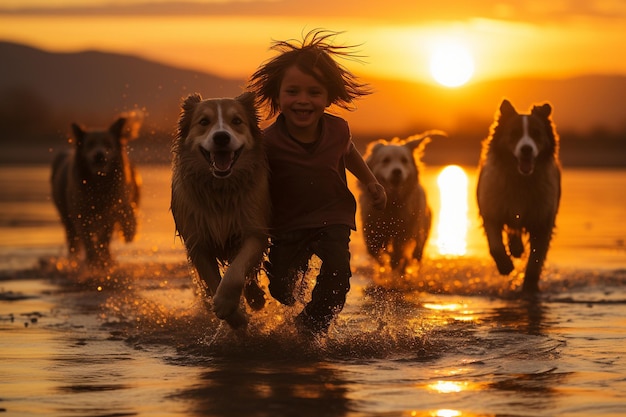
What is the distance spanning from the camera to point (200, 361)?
288 inches

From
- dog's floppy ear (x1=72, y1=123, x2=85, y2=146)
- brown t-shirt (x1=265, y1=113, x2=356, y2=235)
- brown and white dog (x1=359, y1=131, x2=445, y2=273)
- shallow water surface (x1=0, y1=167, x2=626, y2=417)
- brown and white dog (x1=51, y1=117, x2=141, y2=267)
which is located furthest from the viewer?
dog's floppy ear (x1=72, y1=123, x2=85, y2=146)

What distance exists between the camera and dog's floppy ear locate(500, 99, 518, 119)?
36.8 feet

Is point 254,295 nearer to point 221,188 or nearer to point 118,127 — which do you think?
point 221,188

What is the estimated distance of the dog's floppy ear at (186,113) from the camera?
25.6ft

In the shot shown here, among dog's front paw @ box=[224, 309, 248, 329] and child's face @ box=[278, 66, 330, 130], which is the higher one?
child's face @ box=[278, 66, 330, 130]

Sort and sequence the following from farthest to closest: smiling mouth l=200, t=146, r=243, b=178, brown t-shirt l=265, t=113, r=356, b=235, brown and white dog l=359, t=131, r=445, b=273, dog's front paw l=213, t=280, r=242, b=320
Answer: brown and white dog l=359, t=131, r=445, b=273 < brown t-shirt l=265, t=113, r=356, b=235 < smiling mouth l=200, t=146, r=243, b=178 < dog's front paw l=213, t=280, r=242, b=320

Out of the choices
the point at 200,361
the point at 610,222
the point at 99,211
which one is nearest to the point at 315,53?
the point at 200,361

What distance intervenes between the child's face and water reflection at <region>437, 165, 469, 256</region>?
7183mm

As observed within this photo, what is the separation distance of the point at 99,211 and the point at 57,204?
1508 millimetres

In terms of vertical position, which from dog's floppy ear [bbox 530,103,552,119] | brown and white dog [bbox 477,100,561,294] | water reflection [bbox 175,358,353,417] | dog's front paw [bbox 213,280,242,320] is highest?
dog's floppy ear [bbox 530,103,552,119]

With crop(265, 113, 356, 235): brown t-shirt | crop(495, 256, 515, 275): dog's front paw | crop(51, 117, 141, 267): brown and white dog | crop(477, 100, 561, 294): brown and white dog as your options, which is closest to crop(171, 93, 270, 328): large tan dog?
crop(265, 113, 356, 235): brown t-shirt

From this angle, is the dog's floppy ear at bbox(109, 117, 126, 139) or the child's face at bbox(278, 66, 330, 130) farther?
the dog's floppy ear at bbox(109, 117, 126, 139)

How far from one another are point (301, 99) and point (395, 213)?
4.49m

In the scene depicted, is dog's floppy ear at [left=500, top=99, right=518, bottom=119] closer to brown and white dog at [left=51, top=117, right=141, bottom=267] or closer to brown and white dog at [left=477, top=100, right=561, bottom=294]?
brown and white dog at [left=477, top=100, right=561, bottom=294]
